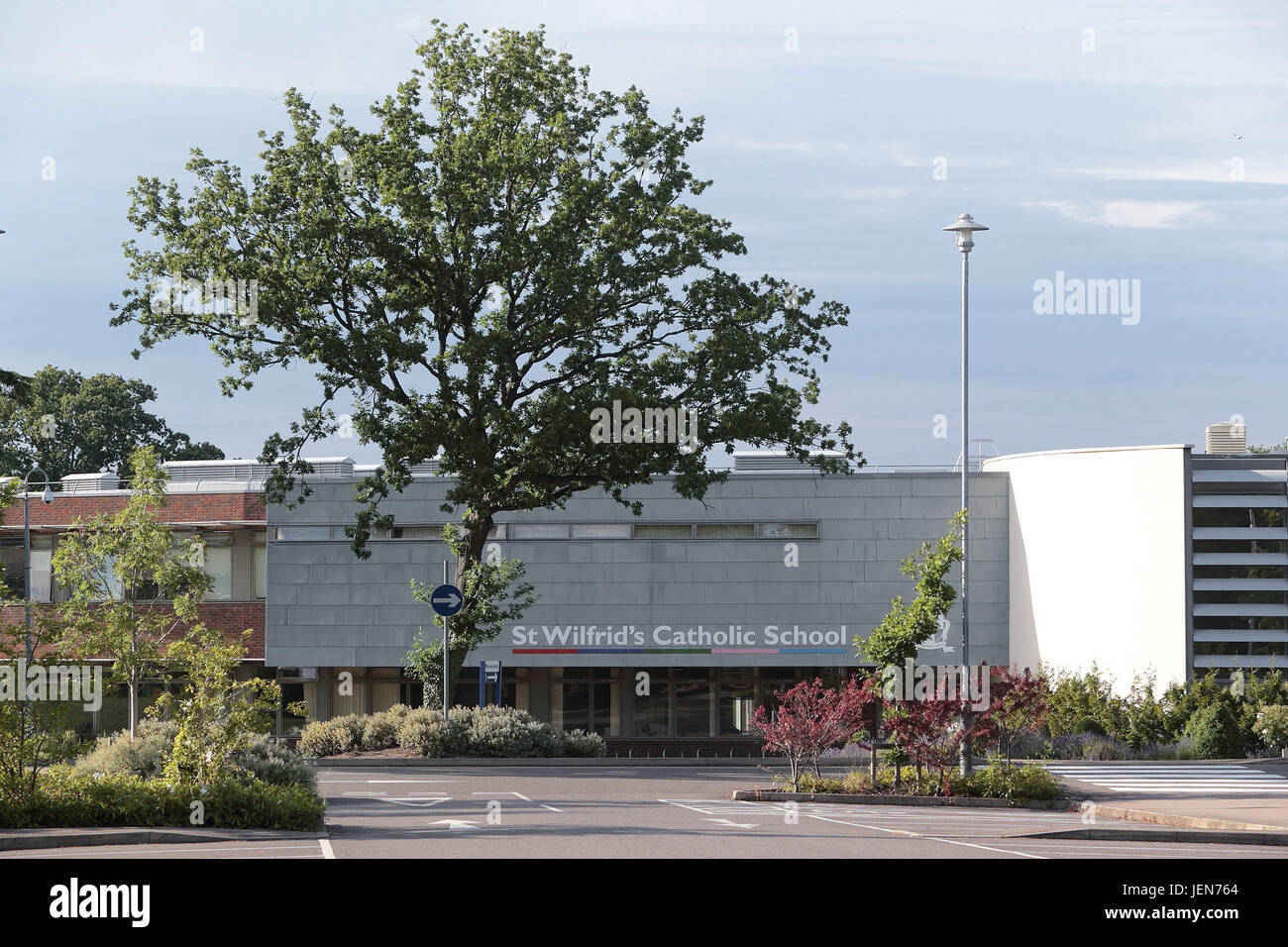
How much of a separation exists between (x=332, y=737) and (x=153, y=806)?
44.4ft

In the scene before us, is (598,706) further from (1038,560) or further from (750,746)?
(1038,560)

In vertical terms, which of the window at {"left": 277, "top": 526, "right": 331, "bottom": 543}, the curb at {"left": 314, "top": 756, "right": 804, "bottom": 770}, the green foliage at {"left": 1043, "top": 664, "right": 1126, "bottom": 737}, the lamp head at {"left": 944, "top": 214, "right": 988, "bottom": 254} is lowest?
the curb at {"left": 314, "top": 756, "right": 804, "bottom": 770}

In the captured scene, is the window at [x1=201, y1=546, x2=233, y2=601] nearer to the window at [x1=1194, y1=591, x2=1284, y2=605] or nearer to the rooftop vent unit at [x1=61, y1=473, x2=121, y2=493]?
the rooftop vent unit at [x1=61, y1=473, x2=121, y2=493]

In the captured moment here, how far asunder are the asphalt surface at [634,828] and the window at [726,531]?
669 inches

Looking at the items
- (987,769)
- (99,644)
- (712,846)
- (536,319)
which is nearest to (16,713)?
(712,846)

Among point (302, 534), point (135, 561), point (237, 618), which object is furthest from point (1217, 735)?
point (237, 618)

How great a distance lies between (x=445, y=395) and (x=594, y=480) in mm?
3621

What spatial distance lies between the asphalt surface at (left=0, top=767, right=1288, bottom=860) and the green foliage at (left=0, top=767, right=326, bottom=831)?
712mm

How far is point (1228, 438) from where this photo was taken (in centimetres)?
3672

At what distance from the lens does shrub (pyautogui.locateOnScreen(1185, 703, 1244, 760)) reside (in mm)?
27750

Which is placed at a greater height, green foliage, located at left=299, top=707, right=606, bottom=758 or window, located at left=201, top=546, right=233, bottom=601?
window, located at left=201, top=546, right=233, bottom=601

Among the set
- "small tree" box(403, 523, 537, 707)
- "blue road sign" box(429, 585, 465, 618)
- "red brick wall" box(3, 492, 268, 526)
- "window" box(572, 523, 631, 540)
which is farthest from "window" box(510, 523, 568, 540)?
"blue road sign" box(429, 585, 465, 618)

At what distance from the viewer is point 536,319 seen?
28.9 meters
